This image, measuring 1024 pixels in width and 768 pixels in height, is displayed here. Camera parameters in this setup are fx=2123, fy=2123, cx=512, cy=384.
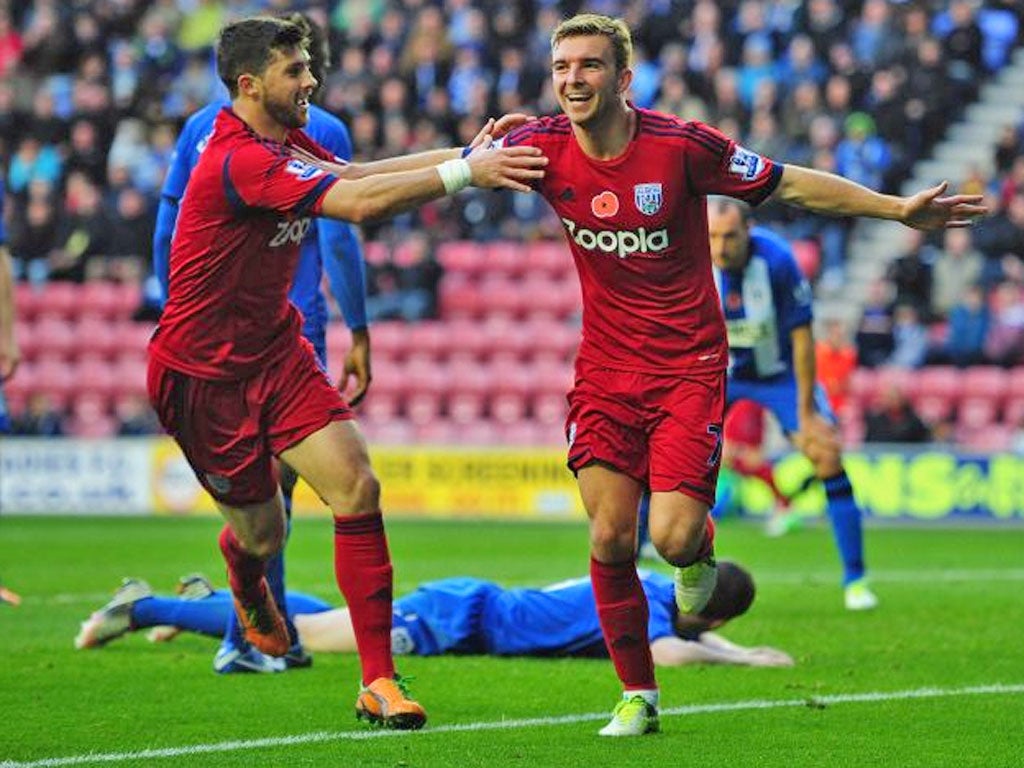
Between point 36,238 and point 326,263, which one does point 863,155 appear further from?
point 326,263

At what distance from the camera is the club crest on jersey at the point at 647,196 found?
7.02 m

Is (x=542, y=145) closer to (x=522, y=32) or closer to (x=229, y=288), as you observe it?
(x=229, y=288)

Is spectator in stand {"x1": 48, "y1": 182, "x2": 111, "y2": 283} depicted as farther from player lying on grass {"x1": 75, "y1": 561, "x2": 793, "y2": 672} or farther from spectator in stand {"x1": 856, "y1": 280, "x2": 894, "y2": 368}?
player lying on grass {"x1": 75, "y1": 561, "x2": 793, "y2": 672}

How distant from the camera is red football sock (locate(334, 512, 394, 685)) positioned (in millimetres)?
7203

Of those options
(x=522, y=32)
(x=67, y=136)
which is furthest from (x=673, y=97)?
(x=67, y=136)

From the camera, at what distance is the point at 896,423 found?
20.4 meters

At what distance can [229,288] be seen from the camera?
7.29m

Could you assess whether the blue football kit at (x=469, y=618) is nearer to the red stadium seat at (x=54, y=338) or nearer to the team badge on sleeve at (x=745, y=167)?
the team badge on sleeve at (x=745, y=167)

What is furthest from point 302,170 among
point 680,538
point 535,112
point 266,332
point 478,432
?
point 535,112

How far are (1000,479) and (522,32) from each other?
889 centimetres

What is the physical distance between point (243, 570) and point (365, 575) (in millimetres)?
815

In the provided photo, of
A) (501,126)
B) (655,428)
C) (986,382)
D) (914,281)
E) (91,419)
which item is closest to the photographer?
(655,428)

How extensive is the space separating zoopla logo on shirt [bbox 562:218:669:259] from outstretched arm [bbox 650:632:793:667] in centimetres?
221

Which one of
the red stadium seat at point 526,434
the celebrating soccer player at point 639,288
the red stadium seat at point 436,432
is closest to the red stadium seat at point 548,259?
the red stadium seat at point 526,434
